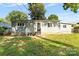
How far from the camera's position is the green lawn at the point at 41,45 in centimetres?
401

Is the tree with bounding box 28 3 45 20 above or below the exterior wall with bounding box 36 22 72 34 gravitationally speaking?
above

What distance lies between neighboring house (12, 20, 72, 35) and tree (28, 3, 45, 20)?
0.05 metres

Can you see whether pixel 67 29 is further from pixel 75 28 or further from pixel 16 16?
pixel 16 16

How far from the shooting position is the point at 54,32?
4.09 meters

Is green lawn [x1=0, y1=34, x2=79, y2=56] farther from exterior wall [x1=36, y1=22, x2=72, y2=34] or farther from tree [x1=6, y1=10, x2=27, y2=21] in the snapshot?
tree [x1=6, y1=10, x2=27, y2=21]

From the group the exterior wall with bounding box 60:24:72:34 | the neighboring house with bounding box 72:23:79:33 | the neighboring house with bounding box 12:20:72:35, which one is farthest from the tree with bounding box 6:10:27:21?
the neighboring house with bounding box 72:23:79:33

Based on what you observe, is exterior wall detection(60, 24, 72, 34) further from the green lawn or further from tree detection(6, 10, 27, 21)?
tree detection(6, 10, 27, 21)

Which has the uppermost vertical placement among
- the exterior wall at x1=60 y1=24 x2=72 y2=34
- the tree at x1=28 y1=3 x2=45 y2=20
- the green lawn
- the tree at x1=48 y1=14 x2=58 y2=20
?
the tree at x1=28 y1=3 x2=45 y2=20

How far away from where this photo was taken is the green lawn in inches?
158

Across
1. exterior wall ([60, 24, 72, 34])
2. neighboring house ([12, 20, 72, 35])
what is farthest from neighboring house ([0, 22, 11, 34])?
exterior wall ([60, 24, 72, 34])

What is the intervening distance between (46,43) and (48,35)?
4.0 inches

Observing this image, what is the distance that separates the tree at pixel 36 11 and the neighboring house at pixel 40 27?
47 mm

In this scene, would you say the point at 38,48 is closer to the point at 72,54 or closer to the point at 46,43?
the point at 46,43

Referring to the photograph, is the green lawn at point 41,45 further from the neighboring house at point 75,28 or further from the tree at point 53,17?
the tree at point 53,17
